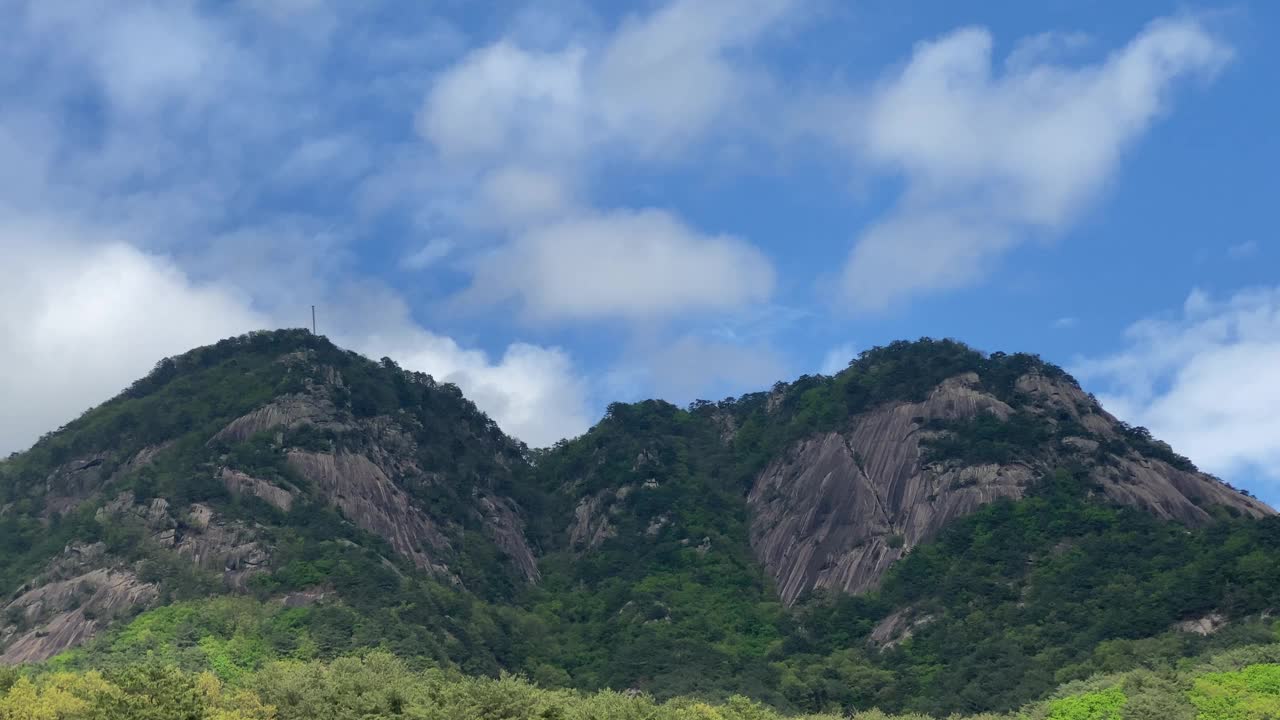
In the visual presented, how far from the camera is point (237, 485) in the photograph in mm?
156750

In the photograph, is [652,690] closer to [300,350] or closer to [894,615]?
[894,615]

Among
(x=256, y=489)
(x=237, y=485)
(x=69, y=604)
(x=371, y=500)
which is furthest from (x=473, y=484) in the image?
(x=69, y=604)

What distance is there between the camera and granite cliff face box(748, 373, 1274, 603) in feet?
531

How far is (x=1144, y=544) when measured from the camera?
141000mm

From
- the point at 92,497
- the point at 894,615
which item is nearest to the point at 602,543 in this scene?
the point at 894,615

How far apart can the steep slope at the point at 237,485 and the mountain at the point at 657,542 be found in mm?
392

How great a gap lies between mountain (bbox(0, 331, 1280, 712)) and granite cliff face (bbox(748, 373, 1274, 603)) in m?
0.39

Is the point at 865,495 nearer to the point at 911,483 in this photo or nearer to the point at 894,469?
the point at 894,469

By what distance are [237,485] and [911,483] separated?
7831 cm

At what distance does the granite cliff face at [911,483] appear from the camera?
531 ft

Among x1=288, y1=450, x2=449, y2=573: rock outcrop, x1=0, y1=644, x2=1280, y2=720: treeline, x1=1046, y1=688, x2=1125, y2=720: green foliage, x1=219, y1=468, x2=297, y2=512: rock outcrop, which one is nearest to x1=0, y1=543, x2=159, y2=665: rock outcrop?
x1=219, y1=468, x2=297, y2=512: rock outcrop

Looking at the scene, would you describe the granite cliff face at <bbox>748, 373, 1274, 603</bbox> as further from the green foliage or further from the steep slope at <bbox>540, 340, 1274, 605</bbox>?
the green foliage

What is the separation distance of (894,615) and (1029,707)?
35.8m

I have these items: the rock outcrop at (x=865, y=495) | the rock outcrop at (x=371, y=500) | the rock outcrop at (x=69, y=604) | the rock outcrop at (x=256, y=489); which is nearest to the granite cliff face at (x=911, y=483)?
the rock outcrop at (x=865, y=495)
